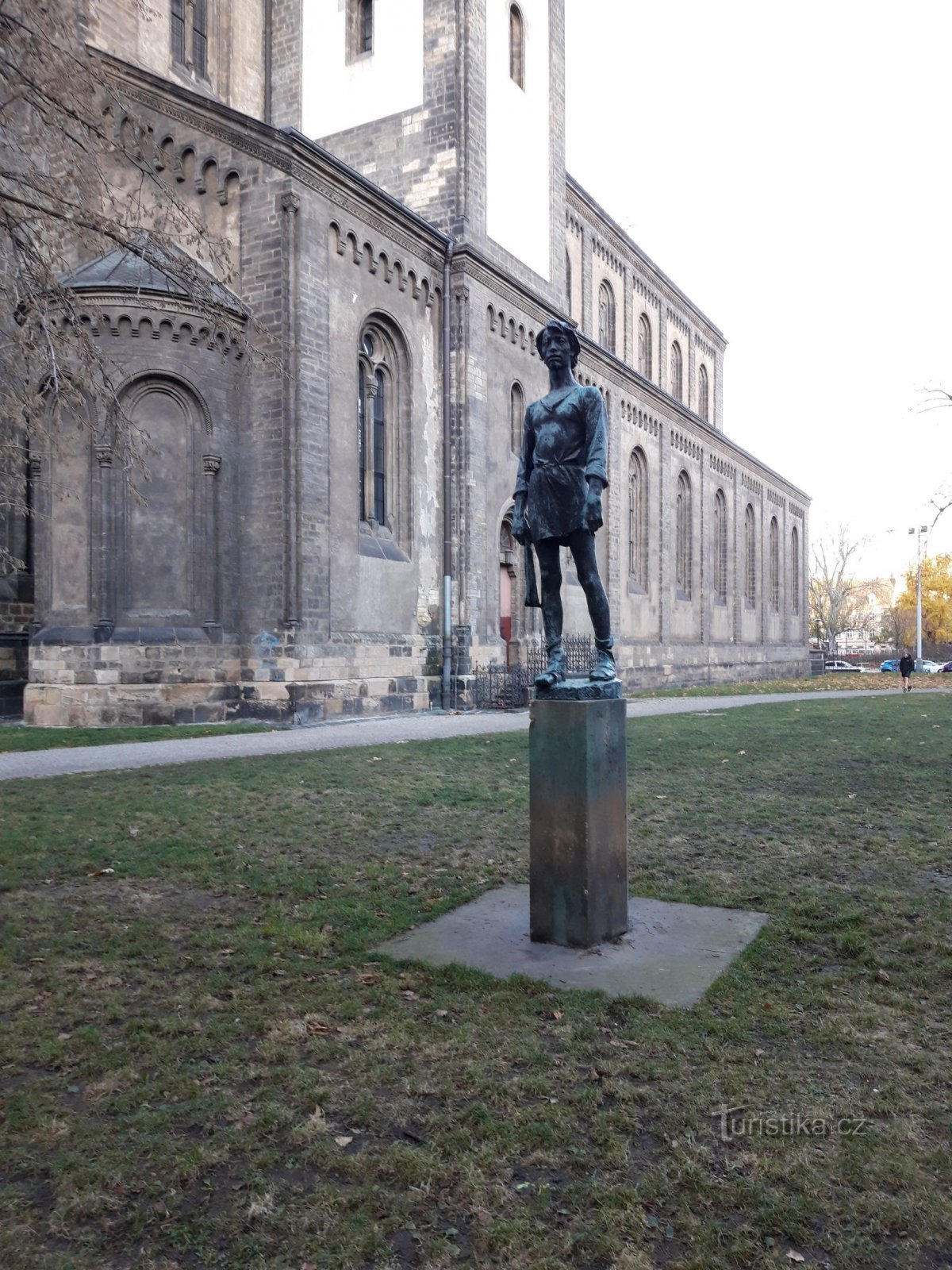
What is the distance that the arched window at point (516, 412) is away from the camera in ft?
81.1

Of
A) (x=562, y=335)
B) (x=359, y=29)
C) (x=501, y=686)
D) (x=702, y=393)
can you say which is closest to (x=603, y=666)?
(x=562, y=335)

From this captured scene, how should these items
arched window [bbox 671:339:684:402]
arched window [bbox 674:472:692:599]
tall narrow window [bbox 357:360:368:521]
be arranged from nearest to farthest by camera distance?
tall narrow window [bbox 357:360:368:521] < arched window [bbox 674:472:692:599] < arched window [bbox 671:339:684:402]

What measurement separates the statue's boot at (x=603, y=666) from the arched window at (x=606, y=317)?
112 feet

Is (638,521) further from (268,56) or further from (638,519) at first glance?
(268,56)

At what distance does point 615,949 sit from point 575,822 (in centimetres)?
67

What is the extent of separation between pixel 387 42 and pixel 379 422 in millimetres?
10758

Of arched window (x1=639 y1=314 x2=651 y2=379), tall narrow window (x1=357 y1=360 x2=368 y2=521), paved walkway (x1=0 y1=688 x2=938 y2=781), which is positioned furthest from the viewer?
arched window (x1=639 y1=314 x2=651 y2=379)

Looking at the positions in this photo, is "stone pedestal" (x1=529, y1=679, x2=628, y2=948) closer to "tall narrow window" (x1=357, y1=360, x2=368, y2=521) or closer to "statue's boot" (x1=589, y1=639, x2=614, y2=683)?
"statue's boot" (x1=589, y1=639, x2=614, y2=683)

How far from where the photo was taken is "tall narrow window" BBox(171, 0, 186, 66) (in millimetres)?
21969

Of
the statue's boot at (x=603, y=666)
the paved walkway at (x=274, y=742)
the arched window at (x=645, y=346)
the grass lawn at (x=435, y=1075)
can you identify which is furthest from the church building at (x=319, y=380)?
the arched window at (x=645, y=346)

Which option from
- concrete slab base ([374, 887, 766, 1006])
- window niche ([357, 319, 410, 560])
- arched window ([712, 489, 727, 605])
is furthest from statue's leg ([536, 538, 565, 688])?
arched window ([712, 489, 727, 605])

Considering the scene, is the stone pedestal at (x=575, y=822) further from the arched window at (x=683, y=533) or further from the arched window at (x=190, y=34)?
the arched window at (x=683, y=533)

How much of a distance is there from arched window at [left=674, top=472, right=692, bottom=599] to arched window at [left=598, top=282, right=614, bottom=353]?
6.35m

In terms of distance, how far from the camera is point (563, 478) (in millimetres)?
5426
